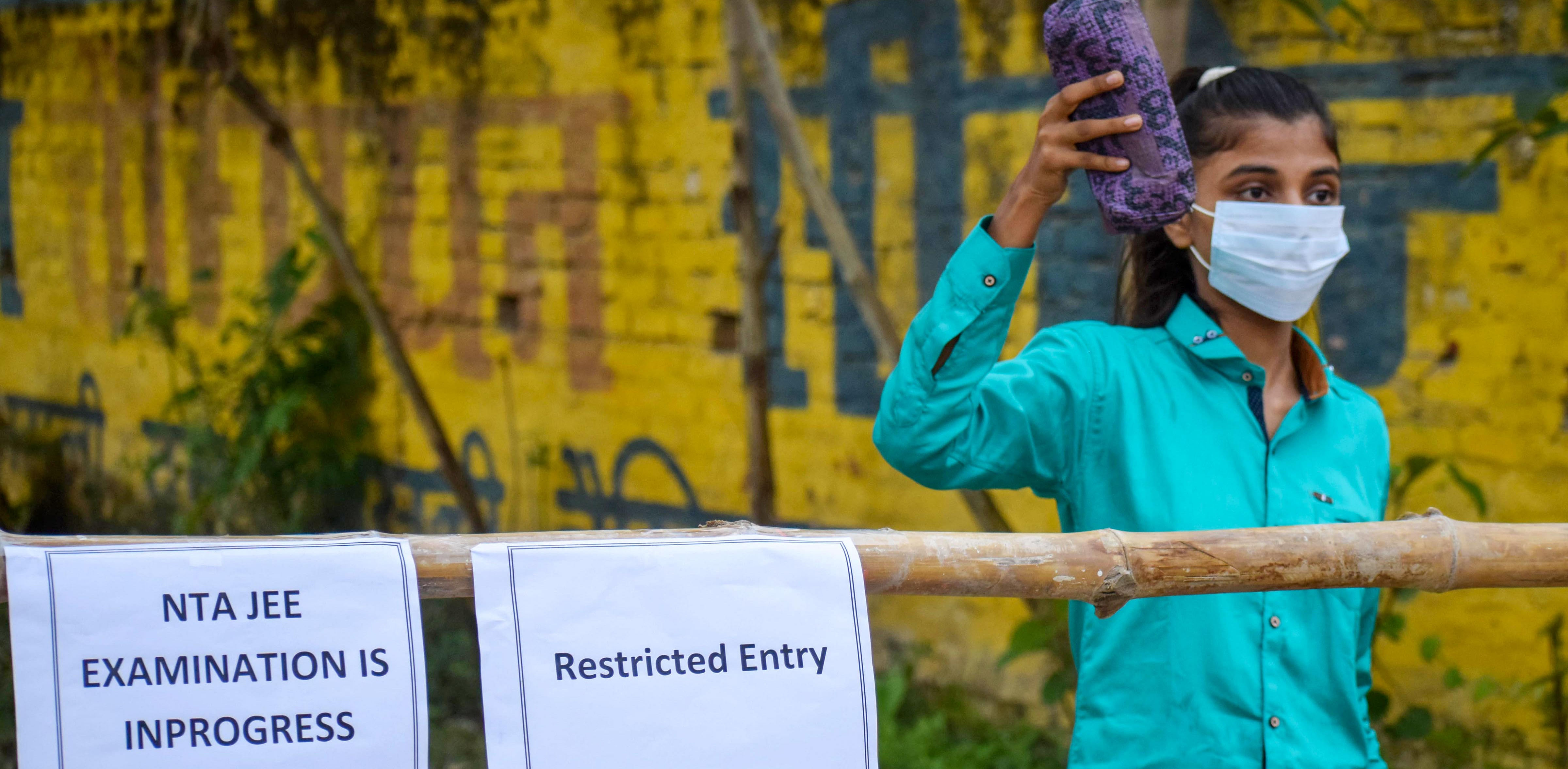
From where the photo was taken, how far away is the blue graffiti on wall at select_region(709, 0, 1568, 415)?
3178 mm

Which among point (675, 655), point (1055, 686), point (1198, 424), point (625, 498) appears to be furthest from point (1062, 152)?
point (625, 498)

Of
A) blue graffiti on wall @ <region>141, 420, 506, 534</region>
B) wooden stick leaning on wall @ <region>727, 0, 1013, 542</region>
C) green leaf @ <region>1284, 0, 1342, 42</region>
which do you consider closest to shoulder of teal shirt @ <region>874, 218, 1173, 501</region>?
green leaf @ <region>1284, 0, 1342, 42</region>

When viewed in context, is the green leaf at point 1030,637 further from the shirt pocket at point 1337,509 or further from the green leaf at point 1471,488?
the shirt pocket at point 1337,509

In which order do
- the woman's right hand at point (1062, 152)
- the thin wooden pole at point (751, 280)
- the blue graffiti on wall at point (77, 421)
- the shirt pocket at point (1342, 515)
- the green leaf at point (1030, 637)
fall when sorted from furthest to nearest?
the blue graffiti on wall at point (77, 421), the thin wooden pole at point (751, 280), the green leaf at point (1030, 637), the shirt pocket at point (1342, 515), the woman's right hand at point (1062, 152)

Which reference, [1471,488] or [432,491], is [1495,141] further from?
[432,491]

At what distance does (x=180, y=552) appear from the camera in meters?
1.14

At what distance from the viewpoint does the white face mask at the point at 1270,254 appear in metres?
1.72

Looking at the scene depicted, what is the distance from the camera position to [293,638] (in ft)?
3.76

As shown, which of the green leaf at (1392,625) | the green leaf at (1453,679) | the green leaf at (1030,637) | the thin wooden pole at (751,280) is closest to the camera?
the green leaf at (1392,625)

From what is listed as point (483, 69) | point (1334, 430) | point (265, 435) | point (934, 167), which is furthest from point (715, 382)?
point (1334, 430)

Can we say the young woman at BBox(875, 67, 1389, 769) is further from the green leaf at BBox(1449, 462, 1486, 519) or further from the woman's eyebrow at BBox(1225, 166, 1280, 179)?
the green leaf at BBox(1449, 462, 1486, 519)

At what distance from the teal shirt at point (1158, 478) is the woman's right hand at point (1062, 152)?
0.05m

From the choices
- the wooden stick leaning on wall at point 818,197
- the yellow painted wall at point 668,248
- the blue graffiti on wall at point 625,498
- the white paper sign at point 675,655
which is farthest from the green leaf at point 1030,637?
the white paper sign at point 675,655

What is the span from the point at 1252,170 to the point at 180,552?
1.23 m
